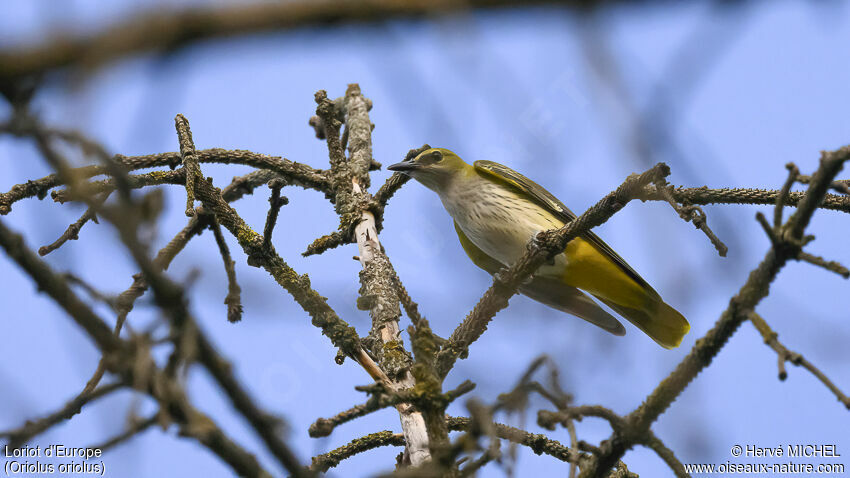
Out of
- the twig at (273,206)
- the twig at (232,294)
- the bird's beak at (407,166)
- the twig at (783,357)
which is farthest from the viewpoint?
the bird's beak at (407,166)

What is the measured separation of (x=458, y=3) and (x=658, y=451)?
5.45 feet

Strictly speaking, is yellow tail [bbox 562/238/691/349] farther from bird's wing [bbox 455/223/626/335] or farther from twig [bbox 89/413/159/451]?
twig [bbox 89/413/159/451]

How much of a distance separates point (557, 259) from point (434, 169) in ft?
4.57

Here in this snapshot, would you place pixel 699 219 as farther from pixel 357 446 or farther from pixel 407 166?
pixel 407 166

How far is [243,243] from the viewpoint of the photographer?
3557 mm

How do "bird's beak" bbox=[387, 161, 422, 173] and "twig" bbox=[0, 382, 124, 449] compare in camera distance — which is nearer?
"twig" bbox=[0, 382, 124, 449]

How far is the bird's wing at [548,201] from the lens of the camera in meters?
5.38

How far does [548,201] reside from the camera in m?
5.68

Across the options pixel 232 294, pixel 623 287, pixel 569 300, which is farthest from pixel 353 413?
pixel 623 287

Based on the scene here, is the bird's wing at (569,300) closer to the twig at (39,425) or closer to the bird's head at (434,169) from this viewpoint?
the bird's head at (434,169)

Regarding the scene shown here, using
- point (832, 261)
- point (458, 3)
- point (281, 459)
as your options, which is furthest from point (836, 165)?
point (281, 459)

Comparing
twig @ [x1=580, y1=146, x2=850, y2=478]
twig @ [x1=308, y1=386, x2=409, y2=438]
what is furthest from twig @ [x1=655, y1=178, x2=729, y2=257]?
twig @ [x1=308, y1=386, x2=409, y2=438]

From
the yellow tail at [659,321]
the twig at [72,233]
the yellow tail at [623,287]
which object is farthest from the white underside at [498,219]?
the twig at [72,233]

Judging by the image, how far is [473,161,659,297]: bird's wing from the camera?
5375mm
